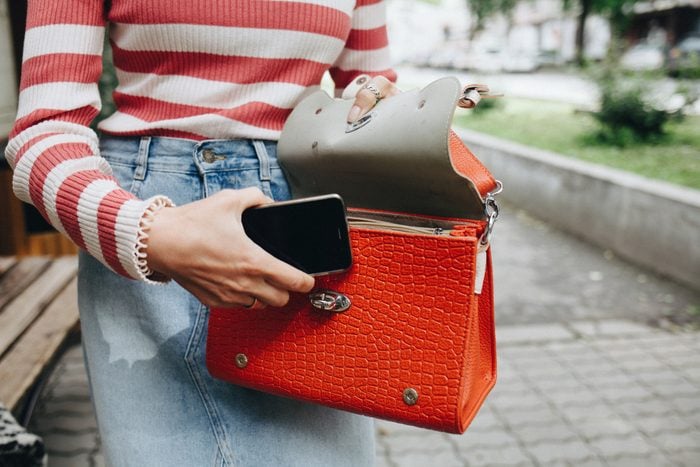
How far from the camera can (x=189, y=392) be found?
1.14 meters

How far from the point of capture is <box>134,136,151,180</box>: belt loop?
1.13 meters

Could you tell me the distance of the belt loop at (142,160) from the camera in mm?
1133

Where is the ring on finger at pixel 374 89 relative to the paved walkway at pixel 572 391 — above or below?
above

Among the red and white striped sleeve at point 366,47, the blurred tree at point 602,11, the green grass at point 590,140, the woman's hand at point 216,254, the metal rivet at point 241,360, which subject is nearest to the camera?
the woman's hand at point 216,254

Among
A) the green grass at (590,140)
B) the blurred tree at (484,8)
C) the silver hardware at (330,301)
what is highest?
the silver hardware at (330,301)

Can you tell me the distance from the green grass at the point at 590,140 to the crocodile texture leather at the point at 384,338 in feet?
19.0

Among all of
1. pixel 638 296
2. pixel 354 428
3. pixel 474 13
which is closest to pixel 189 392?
pixel 354 428

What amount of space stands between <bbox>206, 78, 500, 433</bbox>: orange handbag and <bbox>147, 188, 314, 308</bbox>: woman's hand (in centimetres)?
13

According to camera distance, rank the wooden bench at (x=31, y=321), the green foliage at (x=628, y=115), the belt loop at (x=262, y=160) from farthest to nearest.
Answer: the green foliage at (x=628, y=115)
the wooden bench at (x=31, y=321)
the belt loop at (x=262, y=160)

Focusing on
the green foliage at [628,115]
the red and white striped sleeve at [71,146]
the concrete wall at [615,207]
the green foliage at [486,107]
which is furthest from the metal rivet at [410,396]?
the green foliage at [486,107]

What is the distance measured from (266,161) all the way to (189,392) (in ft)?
1.35

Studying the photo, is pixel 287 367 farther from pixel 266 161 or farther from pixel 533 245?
pixel 533 245

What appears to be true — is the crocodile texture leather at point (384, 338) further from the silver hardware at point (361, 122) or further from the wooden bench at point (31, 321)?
the wooden bench at point (31, 321)

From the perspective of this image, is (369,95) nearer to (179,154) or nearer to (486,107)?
(179,154)
